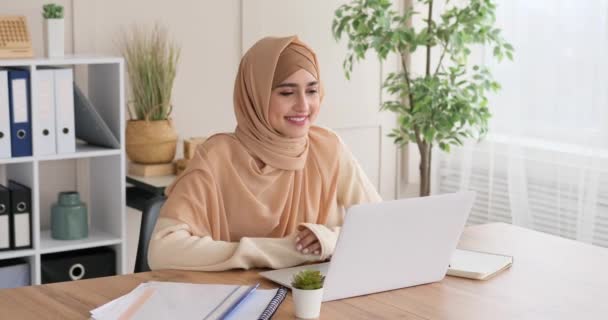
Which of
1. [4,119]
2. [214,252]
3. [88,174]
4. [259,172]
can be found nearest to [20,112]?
[4,119]

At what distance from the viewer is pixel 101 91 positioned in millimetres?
3861

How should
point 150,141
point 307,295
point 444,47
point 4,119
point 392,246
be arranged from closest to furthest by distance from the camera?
point 307,295 → point 392,246 → point 4,119 → point 150,141 → point 444,47

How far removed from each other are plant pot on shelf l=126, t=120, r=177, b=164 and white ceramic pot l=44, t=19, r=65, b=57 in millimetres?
474

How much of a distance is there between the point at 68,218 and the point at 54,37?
70cm

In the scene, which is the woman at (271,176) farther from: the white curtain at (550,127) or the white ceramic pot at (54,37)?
the white curtain at (550,127)

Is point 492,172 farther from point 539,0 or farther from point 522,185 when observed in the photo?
point 539,0

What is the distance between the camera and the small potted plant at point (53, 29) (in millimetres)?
3570

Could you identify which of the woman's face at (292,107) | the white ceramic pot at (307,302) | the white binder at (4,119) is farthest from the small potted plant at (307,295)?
the white binder at (4,119)

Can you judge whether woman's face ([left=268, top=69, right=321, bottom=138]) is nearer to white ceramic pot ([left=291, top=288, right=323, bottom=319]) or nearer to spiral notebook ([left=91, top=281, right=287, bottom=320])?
spiral notebook ([left=91, top=281, right=287, bottom=320])

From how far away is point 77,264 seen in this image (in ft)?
12.3

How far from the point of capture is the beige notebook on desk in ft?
7.45

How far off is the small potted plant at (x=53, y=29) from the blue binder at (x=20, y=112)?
146 millimetres

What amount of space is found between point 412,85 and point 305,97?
199cm

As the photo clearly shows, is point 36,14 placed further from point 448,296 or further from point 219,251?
point 448,296
